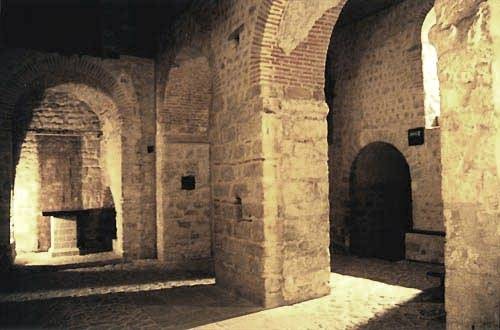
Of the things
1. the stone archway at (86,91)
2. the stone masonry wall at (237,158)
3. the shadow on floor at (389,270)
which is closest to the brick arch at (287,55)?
the stone masonry wall at (237,158)

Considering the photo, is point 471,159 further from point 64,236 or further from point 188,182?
point 64,236

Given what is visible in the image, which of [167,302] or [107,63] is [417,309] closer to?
[167,302]

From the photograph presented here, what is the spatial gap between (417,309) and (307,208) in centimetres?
164

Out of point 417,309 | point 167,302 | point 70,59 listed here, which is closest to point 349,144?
point 417,309

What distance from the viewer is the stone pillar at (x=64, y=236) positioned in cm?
936

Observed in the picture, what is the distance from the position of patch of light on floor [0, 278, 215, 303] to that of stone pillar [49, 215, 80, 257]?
3.60 m

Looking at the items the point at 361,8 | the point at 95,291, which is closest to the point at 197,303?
the point at 95,291

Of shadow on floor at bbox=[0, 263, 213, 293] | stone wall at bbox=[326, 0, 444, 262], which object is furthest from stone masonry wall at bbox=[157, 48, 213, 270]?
stone wall at bbox=[326, 0, 444, 262]

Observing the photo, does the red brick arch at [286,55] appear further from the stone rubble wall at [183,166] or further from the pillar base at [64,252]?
the pillar base at [64,252]

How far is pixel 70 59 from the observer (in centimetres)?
784

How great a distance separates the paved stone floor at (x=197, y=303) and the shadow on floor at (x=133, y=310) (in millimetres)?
10

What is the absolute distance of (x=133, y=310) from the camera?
483cm

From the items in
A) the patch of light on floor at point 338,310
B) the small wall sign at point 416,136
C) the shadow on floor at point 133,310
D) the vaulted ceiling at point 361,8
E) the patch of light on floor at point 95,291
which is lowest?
the patch of light on floor at point 95,291

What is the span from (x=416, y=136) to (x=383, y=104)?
1047 millimetres
